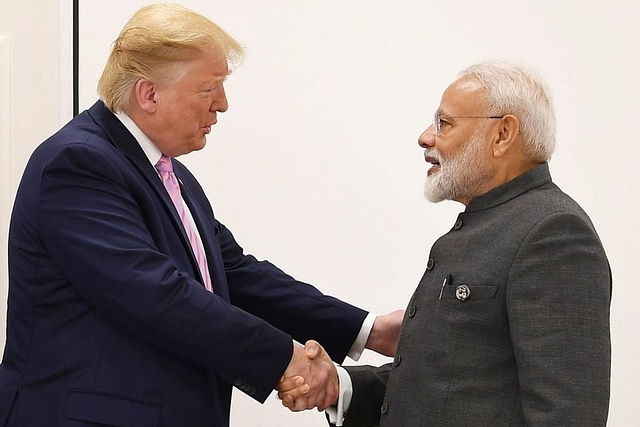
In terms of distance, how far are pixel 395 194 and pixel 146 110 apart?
120 centimetres

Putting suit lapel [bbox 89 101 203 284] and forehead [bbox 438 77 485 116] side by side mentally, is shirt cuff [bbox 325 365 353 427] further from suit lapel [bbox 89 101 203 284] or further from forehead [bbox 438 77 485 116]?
forehead [bbox 438 77 485 116]

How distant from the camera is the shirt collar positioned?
221 cm

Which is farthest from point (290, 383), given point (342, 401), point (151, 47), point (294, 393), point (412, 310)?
point (151, 47)

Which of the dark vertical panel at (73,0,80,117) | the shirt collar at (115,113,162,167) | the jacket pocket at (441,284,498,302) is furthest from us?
the dark vertical panel at (73,0,80,117)

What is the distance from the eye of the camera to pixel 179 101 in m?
2.21

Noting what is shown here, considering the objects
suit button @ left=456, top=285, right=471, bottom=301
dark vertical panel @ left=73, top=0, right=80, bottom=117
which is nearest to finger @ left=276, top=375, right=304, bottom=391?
suit button @ left=456, top=285, right=471, bottom=301

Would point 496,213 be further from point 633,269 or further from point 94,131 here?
point 633,269

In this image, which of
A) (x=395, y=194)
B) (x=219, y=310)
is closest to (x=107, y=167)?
(x=219, y=310)

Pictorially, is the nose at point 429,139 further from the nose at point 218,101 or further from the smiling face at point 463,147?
the nose at point 218,101

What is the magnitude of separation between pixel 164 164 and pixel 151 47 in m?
0.27

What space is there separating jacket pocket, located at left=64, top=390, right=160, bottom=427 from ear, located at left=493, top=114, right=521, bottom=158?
90 cm

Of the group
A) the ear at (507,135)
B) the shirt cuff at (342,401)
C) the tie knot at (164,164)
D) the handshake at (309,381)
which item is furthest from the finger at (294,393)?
the ear at (507,135)

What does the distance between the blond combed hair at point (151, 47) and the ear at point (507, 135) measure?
2.21ft

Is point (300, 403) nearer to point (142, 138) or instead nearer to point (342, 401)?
point (342, 401)
